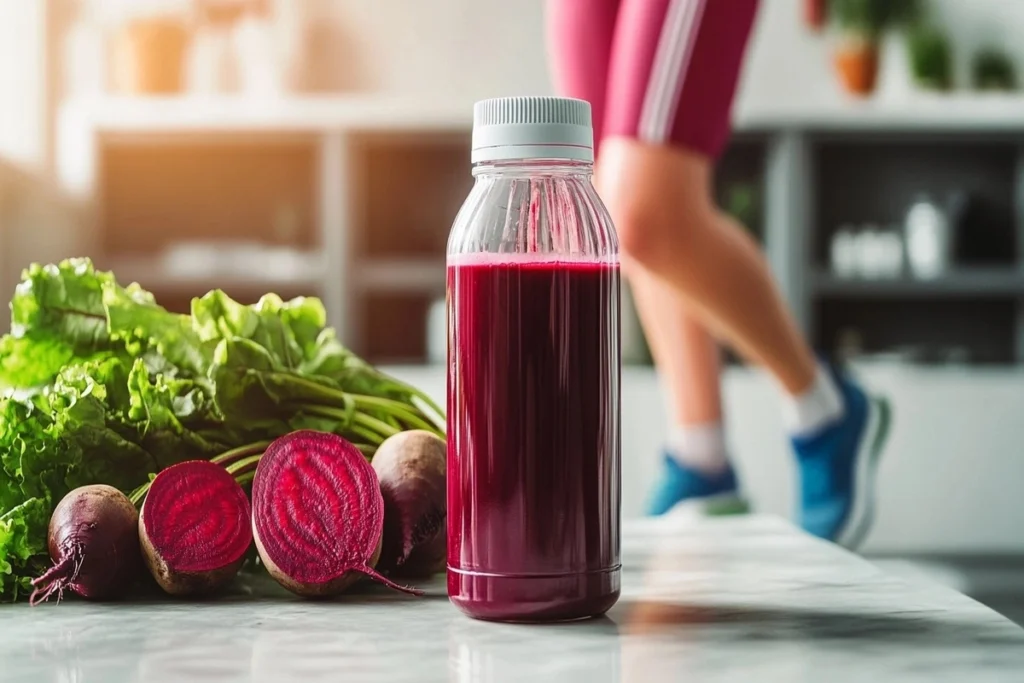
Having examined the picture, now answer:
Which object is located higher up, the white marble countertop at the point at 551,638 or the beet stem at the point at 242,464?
the beet stem at the point at 242,464

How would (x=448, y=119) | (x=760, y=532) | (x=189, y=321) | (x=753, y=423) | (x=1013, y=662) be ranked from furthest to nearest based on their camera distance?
(x=448, y=119) < (x=753, y=423) < (x=760, y=532) < (x=189, y=321) < (x=1013, y=662)

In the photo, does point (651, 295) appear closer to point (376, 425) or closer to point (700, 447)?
point (700, 447)

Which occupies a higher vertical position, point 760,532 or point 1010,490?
point 760,532

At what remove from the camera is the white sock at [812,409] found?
5.72ft

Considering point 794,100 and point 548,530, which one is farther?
point 794,100

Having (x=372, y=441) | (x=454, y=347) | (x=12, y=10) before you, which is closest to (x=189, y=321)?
(x=372, y=441)

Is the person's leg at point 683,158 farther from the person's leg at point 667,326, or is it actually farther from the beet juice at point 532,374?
the beet juice at point 532,374

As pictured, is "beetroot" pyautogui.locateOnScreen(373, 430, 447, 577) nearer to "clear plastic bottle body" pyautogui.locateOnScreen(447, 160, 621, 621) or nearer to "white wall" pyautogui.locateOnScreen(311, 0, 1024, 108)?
"clear plastic bottle body" pyautogui.locateOnScreen(447, 160, 621, 621)

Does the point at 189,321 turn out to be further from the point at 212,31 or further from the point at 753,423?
the point at 212,31

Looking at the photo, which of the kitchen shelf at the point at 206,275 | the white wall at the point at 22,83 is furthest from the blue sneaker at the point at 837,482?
the white wall at the point at 22,83

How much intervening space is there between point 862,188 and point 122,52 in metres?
2.44

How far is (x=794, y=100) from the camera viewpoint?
4137 mm

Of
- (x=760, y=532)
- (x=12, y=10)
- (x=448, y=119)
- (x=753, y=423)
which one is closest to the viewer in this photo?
(x=760, y=532)

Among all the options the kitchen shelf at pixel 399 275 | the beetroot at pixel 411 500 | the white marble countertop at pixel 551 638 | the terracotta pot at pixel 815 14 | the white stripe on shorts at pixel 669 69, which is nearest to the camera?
the white marble countertop at pixel 551 638
